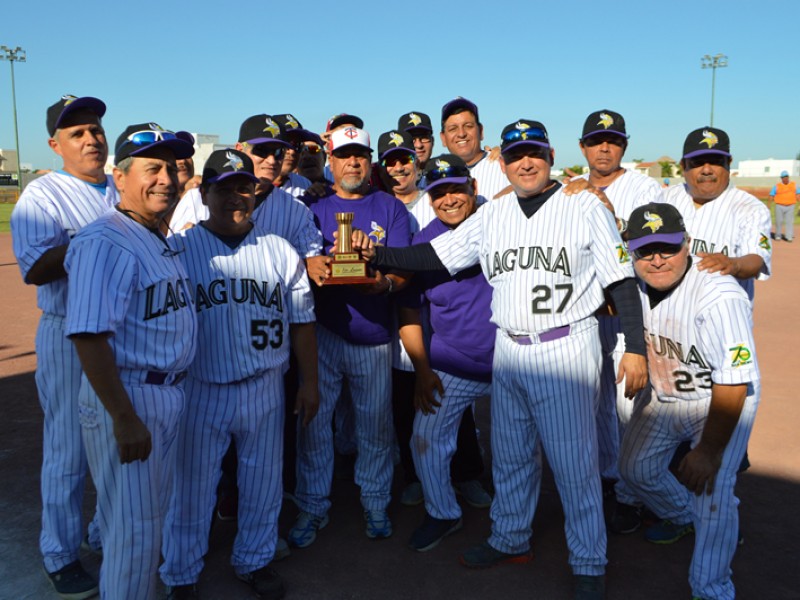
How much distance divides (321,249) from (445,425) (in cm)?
126

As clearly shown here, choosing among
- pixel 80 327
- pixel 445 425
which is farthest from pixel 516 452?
pixel 80 327

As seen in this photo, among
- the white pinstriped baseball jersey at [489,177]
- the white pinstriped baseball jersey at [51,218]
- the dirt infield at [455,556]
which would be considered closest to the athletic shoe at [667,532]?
the dirt infield at [455,556]

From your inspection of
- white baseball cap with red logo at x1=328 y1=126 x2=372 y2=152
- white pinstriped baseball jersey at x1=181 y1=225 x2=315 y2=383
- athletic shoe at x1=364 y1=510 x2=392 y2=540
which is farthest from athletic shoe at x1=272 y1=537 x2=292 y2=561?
white baseball cap with red logo at x1=328 y1=126 x2=372 y2=152

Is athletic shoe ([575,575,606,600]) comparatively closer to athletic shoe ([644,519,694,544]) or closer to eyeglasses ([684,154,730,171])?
athletic shoe ([644,519,694,544])

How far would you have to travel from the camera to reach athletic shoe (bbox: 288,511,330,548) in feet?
12.5

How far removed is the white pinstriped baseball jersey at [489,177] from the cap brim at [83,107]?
2.60 m

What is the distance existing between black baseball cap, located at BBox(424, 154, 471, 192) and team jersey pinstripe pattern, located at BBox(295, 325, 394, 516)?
1017 millimetres

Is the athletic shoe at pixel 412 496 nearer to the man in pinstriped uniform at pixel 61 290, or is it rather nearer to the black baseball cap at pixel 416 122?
the man in pinstriped uniform at pixel 61 290

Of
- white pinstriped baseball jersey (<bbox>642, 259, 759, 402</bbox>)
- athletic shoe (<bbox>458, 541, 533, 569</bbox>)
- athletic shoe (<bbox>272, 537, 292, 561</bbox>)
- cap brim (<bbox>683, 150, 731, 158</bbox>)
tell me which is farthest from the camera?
cap brim (<bbox>683, 150, 731, 158</bbox>)

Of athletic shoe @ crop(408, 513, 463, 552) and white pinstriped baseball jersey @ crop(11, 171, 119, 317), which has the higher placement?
white pinstriped baseball jersey @ crop(11, 171, 119, 317)

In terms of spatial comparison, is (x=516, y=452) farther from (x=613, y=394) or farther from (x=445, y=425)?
(x=613, y=394)

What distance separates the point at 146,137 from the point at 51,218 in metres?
0.86

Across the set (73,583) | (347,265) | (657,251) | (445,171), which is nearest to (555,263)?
(657,251)

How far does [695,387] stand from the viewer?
3240mm
